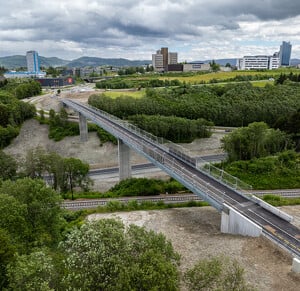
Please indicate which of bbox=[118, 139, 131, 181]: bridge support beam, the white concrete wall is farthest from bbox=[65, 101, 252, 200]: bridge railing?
the white concrete wall

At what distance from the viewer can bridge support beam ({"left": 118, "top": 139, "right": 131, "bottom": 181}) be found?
52925 millimetres

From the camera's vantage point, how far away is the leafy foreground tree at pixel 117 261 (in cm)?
1578

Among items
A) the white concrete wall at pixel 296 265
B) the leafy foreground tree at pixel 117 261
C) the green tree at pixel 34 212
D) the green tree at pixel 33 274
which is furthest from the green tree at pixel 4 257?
the white concrete wall at pixel 296 265

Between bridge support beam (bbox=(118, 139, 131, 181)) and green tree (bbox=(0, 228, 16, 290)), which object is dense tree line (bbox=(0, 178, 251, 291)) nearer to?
green tree (bbox=(0, 228, 16, 290))

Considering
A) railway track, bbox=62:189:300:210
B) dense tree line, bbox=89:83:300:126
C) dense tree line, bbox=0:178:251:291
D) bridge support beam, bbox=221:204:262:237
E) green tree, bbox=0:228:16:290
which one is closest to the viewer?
dense tree line, bbox=0:178:251:291

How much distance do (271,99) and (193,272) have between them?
9294 cm

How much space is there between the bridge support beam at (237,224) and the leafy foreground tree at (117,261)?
1170 centimetres

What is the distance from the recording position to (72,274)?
1616cm

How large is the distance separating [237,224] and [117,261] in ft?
53.8

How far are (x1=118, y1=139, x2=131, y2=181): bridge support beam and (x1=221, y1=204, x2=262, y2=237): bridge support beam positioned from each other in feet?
92.0

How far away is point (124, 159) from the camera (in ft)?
177

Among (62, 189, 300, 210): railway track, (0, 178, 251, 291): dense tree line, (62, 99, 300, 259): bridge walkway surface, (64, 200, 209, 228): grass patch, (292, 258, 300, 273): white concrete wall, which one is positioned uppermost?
(0, 178, 251, 291): dense tree line

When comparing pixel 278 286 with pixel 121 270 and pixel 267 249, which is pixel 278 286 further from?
pixel 121 270

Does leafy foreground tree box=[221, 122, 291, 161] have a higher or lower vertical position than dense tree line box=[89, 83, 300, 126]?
lower
